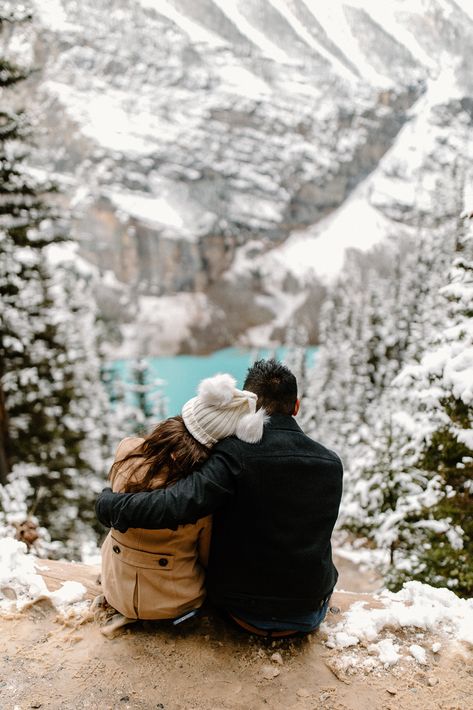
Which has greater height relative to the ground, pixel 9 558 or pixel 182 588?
pixel 182 588

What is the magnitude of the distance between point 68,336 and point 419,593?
1675 centimetres

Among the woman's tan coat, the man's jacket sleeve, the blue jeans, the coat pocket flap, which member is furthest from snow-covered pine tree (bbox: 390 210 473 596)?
the coat pocket flap

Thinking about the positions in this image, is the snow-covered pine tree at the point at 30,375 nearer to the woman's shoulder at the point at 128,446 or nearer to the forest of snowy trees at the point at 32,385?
the forest of snowy trees at the point at 32,385

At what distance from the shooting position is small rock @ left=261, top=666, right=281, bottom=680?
128 inches

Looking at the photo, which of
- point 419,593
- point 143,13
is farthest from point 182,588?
point 143,13

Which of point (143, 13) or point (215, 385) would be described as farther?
point (143, 13)

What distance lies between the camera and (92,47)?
13300cm

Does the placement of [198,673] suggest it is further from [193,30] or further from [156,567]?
[193,30]

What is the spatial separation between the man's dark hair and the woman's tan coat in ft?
2.65

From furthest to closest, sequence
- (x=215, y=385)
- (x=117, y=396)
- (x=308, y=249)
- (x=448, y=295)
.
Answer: (x=308, y=249) < (x=117, y=396) < (x=448, y=295) < (x=215, y=385)

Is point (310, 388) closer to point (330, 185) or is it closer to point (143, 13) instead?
point (330, 185)

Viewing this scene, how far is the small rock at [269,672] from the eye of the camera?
3.26 m

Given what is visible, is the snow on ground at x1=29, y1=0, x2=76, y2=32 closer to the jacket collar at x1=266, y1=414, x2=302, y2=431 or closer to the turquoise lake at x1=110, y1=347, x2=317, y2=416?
the turquoise lake at x1=110, y1=347, x2=317, y2=416

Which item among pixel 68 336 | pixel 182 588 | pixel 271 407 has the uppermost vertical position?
pixel 271 407
